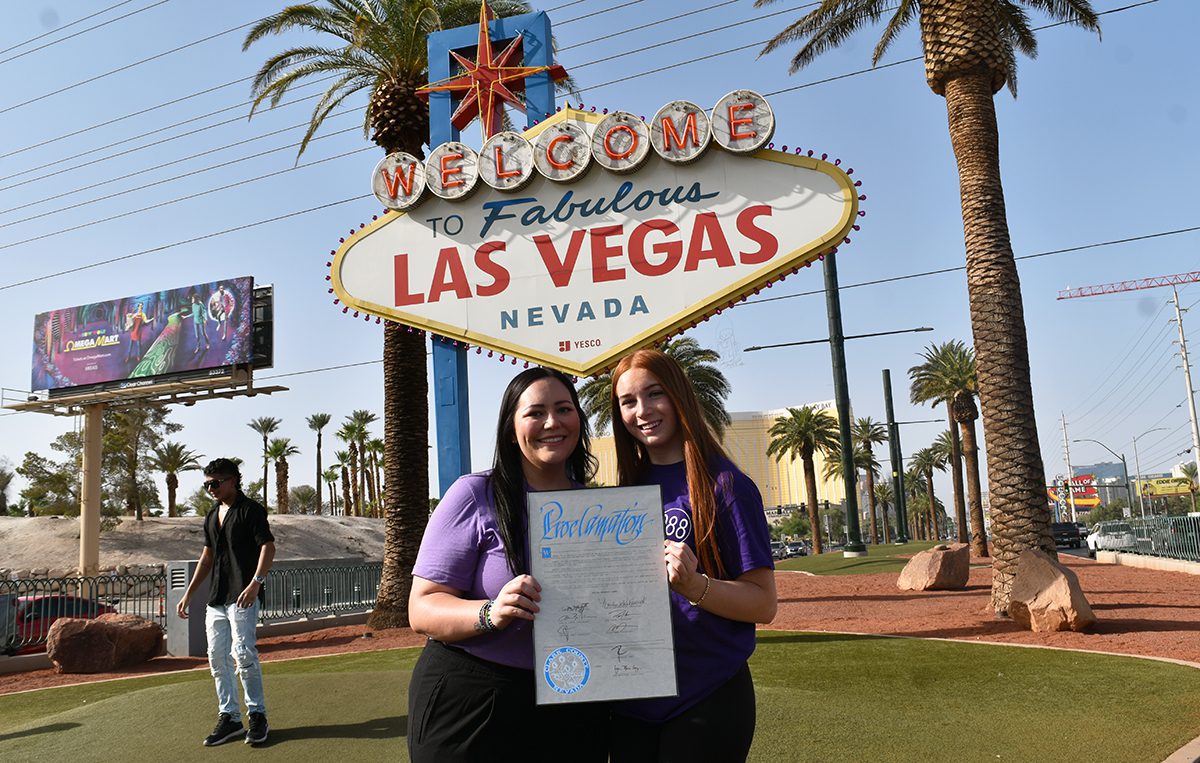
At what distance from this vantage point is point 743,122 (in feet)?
28.2

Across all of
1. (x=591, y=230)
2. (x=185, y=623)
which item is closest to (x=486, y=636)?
(x=591, y=230)

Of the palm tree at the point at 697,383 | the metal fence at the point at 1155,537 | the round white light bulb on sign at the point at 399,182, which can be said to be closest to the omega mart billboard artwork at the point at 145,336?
the palm tree at the point at 697,383

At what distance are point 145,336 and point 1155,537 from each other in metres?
35.7

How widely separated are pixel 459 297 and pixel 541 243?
991mm

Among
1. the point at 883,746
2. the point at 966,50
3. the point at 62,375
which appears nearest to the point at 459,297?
the point at 883,746

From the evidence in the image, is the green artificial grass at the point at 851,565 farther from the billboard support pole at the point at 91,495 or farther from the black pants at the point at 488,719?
the billboard support pole at the point at 91,495

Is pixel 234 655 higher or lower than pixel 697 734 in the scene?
lower

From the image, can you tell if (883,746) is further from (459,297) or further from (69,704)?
(69,704)

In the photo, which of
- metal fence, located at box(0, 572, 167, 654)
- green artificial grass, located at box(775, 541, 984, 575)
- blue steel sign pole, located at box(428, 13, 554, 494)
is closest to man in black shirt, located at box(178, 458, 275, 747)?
blue steel sign pole, located at box(428, 13, 554, 494)

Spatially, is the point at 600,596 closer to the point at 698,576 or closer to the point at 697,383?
the point at 698,576

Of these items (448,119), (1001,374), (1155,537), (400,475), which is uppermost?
(448,119)

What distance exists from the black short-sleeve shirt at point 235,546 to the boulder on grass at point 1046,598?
9.54 meters

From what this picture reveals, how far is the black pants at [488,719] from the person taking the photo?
2.46 metres

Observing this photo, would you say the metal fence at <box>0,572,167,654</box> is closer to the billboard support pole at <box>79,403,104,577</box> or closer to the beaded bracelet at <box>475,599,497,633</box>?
the beaded bracelet at <box>475,599,497,633</box>
